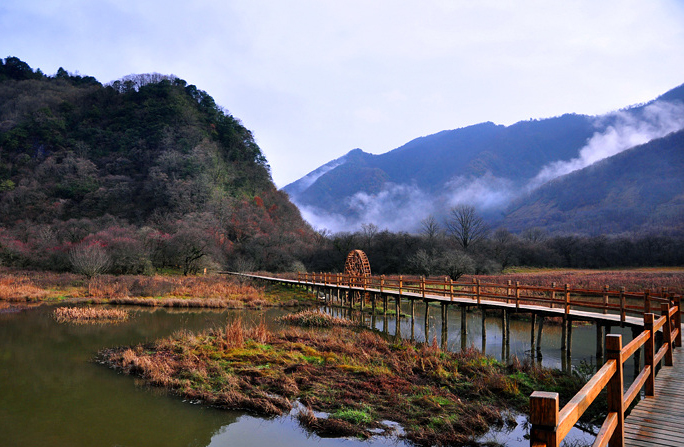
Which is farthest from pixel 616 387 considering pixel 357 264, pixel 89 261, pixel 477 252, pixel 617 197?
pixel 617 197

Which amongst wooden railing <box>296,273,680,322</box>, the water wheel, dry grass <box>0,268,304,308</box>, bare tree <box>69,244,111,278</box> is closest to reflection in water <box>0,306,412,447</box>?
wooden railing <box>296,273,680,322</box>

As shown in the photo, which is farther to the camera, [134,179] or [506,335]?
[134,179]

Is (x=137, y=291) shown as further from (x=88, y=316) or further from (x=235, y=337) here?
(x=235, y=337)

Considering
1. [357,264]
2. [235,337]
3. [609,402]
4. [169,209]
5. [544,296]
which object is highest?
[169,209]

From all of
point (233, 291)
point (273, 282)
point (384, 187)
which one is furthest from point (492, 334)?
point (384, 187)

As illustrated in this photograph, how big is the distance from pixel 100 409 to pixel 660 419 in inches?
430

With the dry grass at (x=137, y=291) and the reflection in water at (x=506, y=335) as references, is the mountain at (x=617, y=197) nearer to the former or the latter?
the reflection in water at (x=506, y=335)

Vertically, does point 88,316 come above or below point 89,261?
below

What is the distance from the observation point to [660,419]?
216 inches

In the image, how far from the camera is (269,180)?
94.2 meters

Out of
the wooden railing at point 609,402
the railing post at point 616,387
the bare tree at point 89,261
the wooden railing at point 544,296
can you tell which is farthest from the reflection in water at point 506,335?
the bare tree at point 89,261

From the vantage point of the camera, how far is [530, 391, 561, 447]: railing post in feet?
8.15

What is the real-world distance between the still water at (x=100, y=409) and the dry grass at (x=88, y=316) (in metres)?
3.52

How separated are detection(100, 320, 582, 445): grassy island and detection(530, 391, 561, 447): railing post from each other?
6347mm
